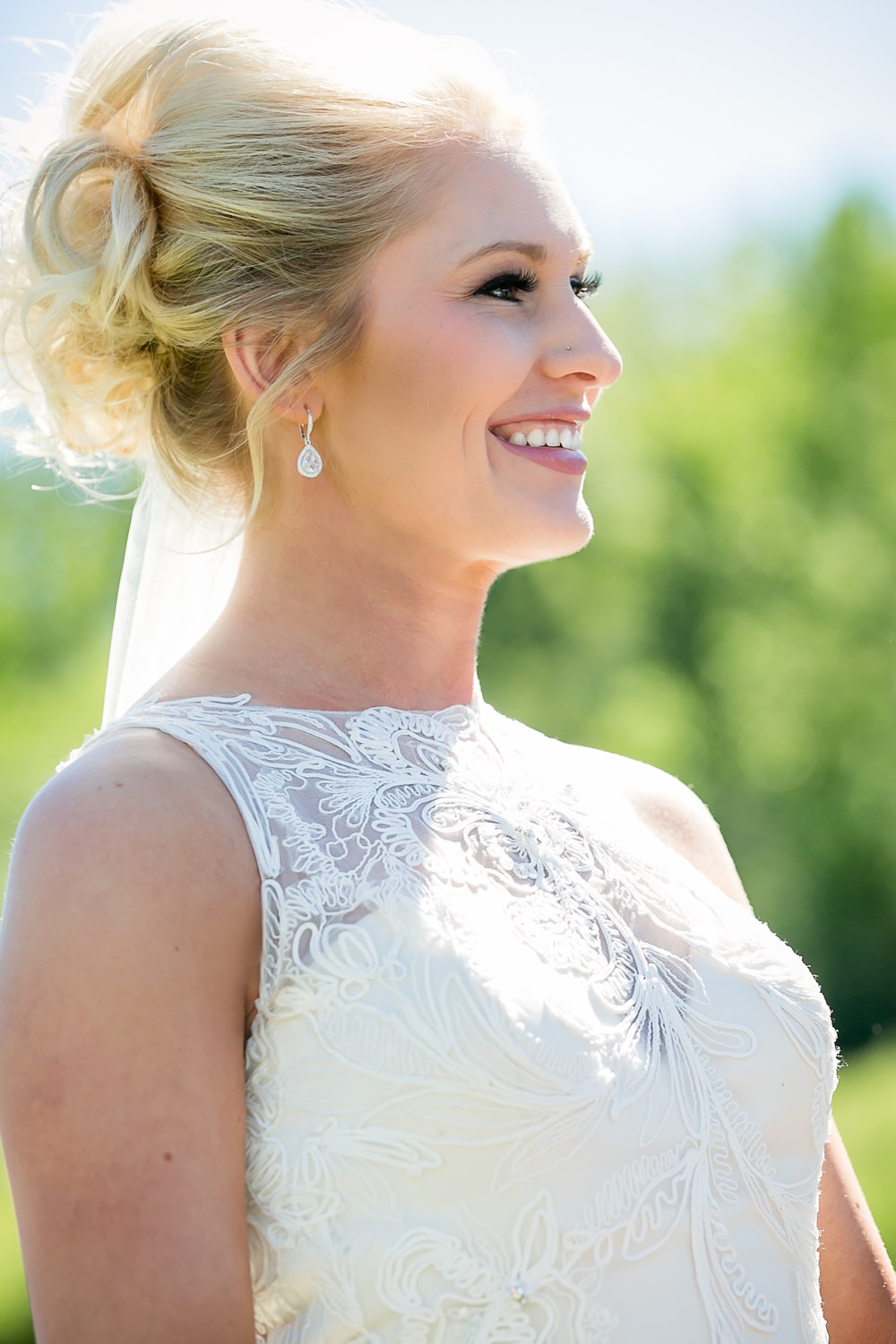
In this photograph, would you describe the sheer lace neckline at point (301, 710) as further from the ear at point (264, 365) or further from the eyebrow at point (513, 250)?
the eyebrow at point (513, 250)

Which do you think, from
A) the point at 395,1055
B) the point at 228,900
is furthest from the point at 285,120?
the point at 395,1055

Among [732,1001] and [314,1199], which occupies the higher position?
[732,1001]

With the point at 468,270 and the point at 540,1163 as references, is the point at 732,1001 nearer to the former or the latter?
the point at 540,1163

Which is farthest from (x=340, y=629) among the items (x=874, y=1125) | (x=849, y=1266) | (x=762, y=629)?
(x=762, y=629)

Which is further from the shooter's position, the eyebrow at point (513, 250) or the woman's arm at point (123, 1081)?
the eyebrow at point (513, 250)

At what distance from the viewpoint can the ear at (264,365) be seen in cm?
247

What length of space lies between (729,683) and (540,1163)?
1698cm

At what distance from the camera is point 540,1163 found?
6.06ft

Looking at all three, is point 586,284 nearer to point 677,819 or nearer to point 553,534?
point 553,534

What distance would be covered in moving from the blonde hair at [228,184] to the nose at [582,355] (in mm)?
361

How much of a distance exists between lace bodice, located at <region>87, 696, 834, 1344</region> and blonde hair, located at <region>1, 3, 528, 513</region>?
764mm

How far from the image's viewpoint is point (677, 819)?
2.79 m

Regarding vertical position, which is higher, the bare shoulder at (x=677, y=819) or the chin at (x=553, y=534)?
the chin at (x=553, y=534)

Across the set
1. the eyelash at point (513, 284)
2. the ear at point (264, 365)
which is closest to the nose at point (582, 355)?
the eyelash at point (513, 284)
